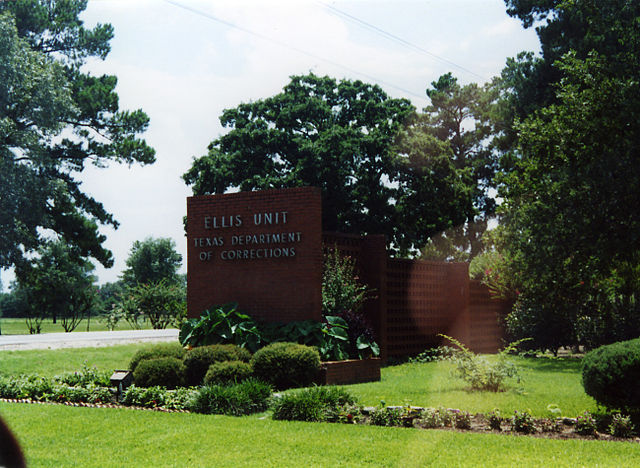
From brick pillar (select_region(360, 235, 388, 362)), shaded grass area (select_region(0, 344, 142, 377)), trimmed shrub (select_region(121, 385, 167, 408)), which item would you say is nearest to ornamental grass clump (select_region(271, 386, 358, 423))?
trimmed shrub (select_region(121, 385, 167, 408))

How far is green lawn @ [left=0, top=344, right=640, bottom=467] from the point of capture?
6117mm

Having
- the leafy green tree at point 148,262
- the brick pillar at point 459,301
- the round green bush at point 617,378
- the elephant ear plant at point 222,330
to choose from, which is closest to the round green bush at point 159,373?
the elephant ear plant at point 222,330

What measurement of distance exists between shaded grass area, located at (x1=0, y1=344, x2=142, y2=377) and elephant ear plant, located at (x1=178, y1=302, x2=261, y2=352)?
6.46ft

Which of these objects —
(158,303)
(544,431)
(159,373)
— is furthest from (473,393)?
(158,303)

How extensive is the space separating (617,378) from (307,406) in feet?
12.0

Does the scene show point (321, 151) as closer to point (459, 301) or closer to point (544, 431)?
point (459, 301)

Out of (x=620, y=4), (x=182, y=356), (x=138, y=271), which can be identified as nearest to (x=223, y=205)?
(x=182, y=356)

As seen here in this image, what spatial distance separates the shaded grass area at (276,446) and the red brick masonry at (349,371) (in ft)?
12.3

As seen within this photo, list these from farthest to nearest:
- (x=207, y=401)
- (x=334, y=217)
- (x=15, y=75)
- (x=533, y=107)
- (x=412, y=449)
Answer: (x=334, y=217) < (x=15, y=75) < (x=533, y=107) < (x=207, y=401) < (x=412, y=449)

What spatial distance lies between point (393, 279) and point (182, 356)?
656 cm

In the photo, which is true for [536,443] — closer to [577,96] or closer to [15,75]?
[577,96]

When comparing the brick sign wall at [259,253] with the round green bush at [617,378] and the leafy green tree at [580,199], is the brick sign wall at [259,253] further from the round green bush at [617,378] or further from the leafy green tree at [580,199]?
the leafy green tree at [580,199]

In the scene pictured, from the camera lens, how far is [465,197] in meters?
32.7

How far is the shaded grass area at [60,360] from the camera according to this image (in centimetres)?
1341
